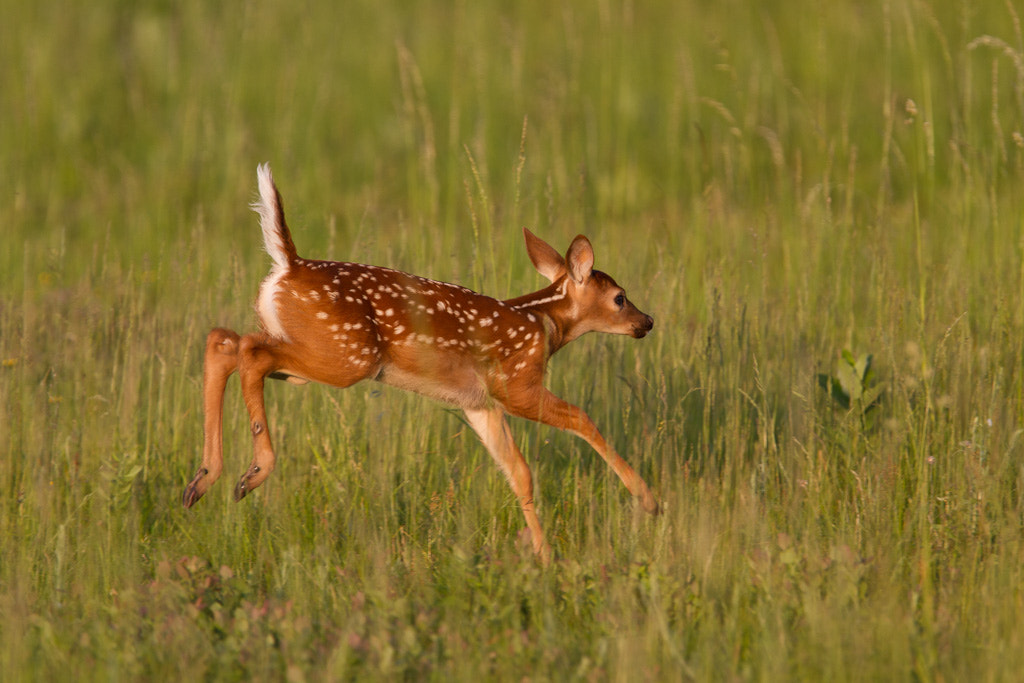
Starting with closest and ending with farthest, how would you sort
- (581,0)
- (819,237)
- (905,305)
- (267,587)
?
(267,587) < (905,305) < (819,237) < (581,0)

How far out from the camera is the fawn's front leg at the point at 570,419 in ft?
15.4

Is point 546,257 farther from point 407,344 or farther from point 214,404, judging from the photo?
point 214,404

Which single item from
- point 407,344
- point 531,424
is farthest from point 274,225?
point 531,424

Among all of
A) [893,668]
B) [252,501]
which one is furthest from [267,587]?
[893,668]

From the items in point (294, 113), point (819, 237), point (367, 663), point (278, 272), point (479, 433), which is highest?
point (294, 113)

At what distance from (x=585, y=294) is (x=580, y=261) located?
143mm

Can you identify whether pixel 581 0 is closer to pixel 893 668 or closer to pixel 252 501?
pixel 252 501

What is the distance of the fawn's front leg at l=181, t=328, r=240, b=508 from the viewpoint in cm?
419

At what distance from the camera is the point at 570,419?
4.84 meters

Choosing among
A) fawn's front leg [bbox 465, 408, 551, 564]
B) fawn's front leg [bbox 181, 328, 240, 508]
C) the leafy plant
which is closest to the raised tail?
fawn's front leg [bbox 181, 328, 240, 508]

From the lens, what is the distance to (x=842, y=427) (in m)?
5.23

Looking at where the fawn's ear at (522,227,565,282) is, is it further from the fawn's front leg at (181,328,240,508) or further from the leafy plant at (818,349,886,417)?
the fawn's front leg at (181,328,240,508)

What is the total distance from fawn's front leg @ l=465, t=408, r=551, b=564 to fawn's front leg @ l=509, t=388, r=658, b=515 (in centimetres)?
11

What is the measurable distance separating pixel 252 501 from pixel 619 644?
186 cm
